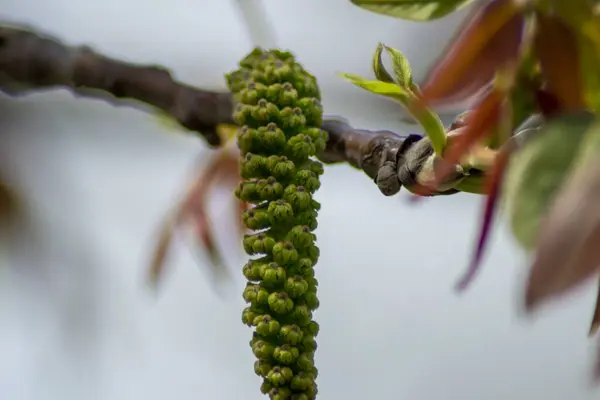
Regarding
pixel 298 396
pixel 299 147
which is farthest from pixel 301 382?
pixel 299 147

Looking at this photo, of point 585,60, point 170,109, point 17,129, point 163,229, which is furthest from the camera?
point 17,129

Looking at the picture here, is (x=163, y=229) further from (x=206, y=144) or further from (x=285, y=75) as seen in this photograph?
(x=285, y=75)

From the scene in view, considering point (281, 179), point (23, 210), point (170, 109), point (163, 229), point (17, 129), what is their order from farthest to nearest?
point (17, 129) < point (23, 210) < point (163, 229) < point (170, 109) < point (281, 179)

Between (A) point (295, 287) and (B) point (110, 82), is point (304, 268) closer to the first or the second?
(A) point (295, 287)

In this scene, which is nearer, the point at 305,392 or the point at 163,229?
the point at 305,392

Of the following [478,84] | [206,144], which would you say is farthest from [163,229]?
[478,84]

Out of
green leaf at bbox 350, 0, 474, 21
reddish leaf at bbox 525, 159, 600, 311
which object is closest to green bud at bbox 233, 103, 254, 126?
green leaf at bbox 350, 0, 474, 21

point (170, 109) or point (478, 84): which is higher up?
point (170, 109)
